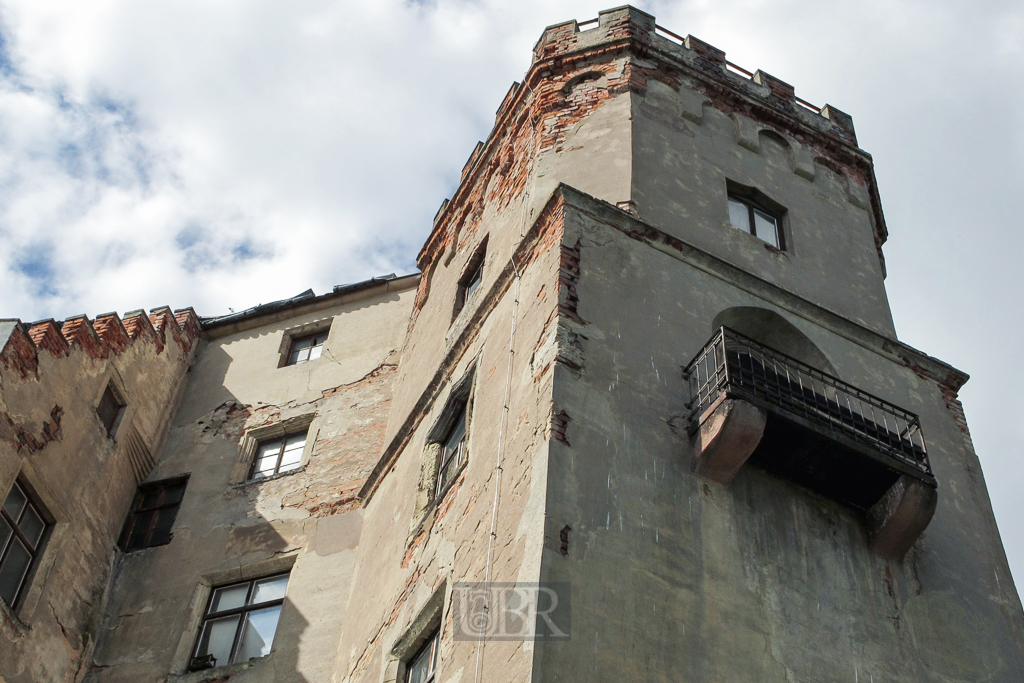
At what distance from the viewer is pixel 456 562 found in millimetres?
10703

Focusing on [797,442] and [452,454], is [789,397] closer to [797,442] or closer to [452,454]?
[797,442]

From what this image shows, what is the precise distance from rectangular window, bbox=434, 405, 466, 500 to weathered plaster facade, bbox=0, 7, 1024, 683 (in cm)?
14

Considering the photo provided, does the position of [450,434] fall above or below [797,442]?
above

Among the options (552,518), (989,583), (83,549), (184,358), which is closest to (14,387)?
(83,549)

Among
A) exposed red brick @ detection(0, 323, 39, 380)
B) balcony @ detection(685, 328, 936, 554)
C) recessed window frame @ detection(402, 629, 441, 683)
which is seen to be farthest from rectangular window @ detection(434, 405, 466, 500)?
exposed red brick @ detection(0, 323, 39, 380)

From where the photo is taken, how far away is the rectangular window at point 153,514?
51.2ft

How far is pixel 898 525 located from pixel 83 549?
9.78 metres

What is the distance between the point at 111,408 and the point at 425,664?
7.63 m

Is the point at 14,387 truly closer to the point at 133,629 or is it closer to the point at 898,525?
the point at 133,629

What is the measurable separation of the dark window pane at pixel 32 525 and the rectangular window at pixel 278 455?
312 centimetres

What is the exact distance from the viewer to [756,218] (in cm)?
1505

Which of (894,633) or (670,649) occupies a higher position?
(894,633)

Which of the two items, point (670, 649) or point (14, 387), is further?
point (14, 387)

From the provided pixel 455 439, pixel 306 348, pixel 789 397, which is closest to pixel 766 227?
pixel 789 397
